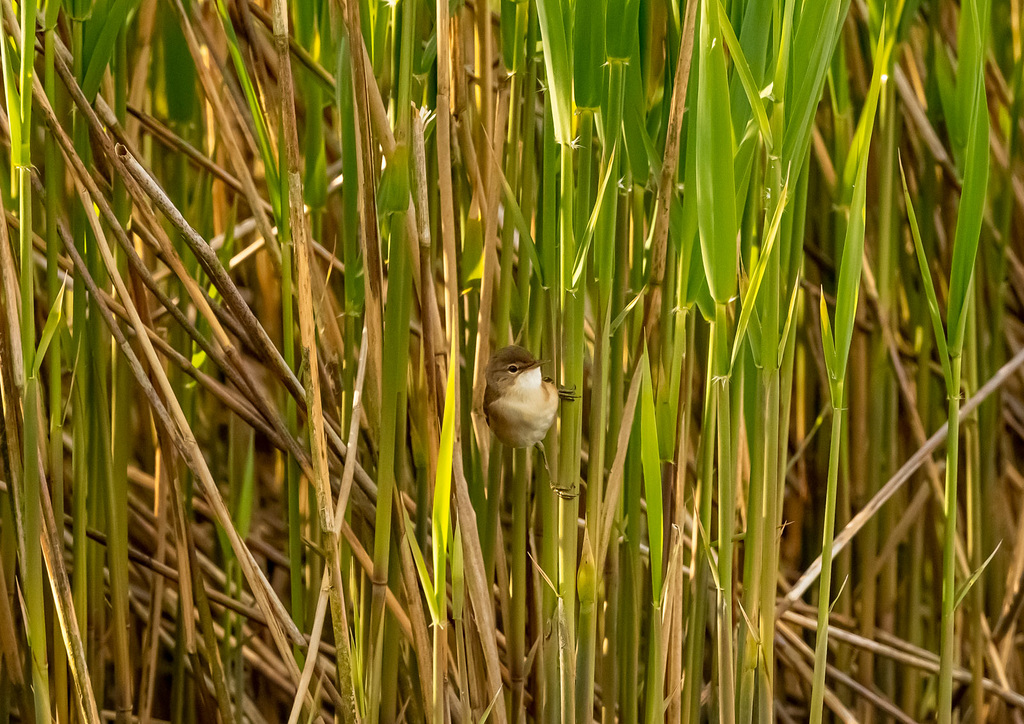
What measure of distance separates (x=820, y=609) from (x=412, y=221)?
0.57 metres

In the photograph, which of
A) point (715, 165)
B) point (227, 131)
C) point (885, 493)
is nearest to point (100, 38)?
point (227, 131)

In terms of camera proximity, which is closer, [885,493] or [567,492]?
[567,492]

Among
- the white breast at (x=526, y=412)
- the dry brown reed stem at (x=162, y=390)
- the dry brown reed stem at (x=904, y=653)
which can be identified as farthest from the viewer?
the dry brown reed stem at (x=904, y=653)

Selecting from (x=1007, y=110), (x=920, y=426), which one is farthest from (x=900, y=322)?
(x=1007, y=110)

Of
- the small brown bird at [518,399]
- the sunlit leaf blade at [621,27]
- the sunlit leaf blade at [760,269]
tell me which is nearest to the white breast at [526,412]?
the small brown bird at [518,399]

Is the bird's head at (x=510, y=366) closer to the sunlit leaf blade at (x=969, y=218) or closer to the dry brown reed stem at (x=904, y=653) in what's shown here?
the sunlit leaf blade at (x=969, y=218)

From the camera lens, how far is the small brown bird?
108 centimetres

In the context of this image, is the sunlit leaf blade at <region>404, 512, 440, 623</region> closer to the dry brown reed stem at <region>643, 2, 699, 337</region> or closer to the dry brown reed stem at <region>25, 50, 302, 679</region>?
the dry brown reed stem at <region>25, 50, 302, 679</region>

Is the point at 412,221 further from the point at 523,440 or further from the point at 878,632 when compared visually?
the point at 878,632

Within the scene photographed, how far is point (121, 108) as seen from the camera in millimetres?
1125

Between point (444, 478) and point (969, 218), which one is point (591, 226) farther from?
point (969, 218)

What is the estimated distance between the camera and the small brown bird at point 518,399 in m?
1.08

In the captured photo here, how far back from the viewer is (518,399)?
1076mm

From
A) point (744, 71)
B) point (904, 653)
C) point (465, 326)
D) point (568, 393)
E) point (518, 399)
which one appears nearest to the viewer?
point (744, 71)
